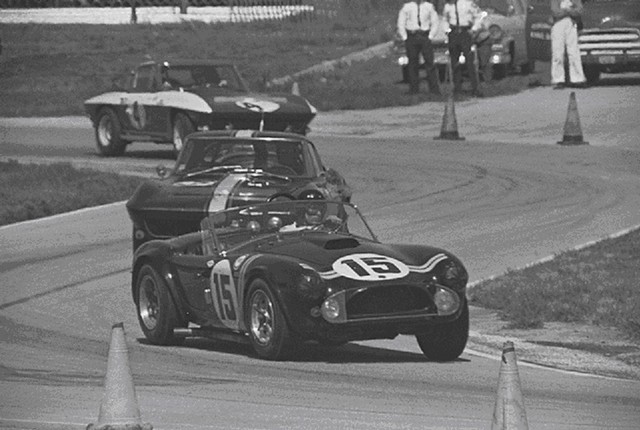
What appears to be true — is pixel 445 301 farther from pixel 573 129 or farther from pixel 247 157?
pixel 573 129

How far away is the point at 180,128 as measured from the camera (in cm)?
2383

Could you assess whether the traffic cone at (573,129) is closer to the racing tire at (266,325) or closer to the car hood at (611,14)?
the car hood at (611,14)

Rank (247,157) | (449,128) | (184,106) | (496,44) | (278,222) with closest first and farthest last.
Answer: (278,222) < (247,157) < (184,106) < (449,128) < (496,44)

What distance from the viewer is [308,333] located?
411 inches

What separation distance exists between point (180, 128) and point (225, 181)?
26.7ft

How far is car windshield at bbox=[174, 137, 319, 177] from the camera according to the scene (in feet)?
52.9

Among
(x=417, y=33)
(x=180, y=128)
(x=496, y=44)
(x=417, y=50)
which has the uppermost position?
(x=417, y=33)

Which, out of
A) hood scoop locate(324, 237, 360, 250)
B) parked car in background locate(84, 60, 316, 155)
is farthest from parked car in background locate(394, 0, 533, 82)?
hood scoop locate(324, 237, 360, 250)

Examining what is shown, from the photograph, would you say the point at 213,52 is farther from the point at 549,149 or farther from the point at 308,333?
the point at 308,333

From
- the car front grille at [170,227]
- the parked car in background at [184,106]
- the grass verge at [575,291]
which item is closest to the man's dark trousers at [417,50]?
the parked car in background at [184,106]

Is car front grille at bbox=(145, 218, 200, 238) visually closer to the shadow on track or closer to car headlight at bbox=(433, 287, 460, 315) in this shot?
the shadow on track

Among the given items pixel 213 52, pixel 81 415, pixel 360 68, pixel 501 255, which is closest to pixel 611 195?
pixel 501 255

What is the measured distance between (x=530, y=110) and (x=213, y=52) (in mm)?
11173

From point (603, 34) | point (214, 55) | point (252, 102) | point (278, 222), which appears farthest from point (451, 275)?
point (214, 55)
